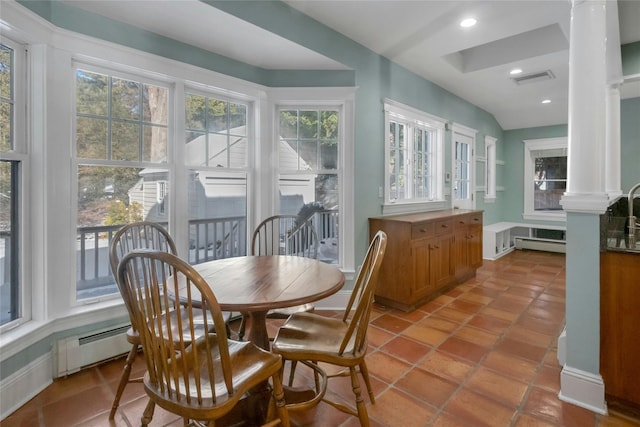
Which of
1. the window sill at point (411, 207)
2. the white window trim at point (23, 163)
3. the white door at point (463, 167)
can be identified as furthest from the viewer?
the white door at point (463, 167)

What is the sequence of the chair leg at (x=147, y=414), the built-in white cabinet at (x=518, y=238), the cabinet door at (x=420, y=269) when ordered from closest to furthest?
the chair leg at (x=147, y=414) < the cabinet door at (x=420, y=269) < the built-in white cabinet at (x=518, y=238)

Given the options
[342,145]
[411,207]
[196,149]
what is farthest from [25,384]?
[411,207]

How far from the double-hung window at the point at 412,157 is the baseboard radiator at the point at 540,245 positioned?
2.81 m

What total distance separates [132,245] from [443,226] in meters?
3.02

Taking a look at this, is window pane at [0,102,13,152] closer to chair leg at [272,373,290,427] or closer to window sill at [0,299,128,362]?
window sill at [0,299,128,362]

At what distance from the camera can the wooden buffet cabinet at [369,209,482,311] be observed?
314 centimetres

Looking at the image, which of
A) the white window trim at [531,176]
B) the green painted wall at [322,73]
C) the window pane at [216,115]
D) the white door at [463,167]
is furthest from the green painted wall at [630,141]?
the window pane at [216,115]

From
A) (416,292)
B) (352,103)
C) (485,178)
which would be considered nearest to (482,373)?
(416,292)

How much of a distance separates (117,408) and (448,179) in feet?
14.7

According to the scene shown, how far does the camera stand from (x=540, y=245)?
5980 mm

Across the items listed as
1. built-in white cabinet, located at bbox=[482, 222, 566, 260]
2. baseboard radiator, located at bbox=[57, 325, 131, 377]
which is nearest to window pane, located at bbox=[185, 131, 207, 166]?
baseboard radiator, located at bbox=[57, 325, 131, 377]

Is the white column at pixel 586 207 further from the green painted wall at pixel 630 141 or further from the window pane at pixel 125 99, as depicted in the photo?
the green painted wall at pixel 630 141

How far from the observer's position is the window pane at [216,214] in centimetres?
288

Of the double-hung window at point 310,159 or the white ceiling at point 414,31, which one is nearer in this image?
the white ceiling at point 414,31
